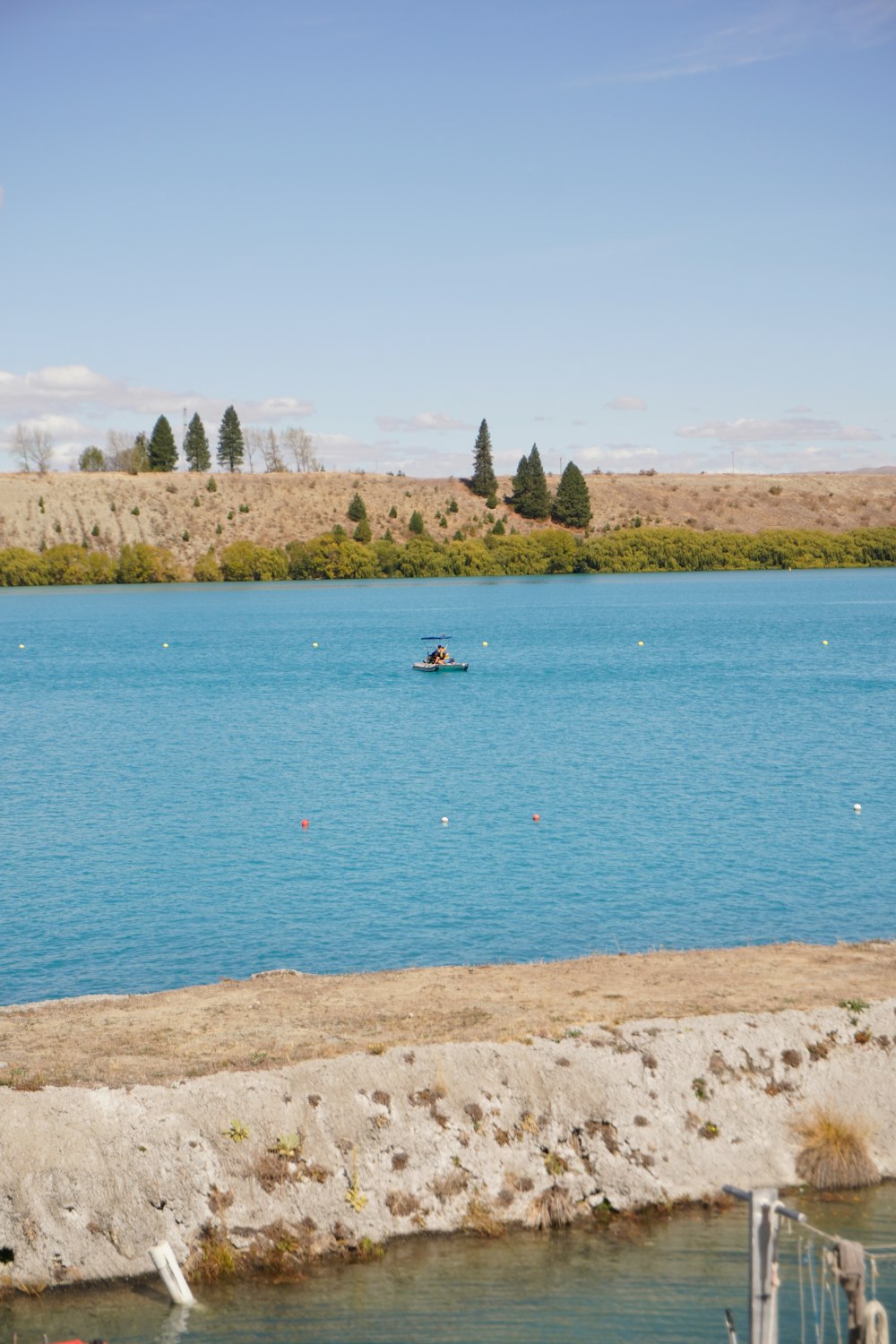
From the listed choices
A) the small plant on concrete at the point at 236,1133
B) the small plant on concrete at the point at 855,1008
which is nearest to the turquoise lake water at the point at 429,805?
the small plant on concrete at the point at 855,1008

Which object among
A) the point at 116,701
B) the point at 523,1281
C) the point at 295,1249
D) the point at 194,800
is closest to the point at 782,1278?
the point at 523,1281

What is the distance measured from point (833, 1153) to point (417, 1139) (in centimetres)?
629

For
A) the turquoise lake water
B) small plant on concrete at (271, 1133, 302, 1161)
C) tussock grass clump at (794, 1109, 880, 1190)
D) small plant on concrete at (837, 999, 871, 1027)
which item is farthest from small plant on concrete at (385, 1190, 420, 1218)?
the turquoise lake water

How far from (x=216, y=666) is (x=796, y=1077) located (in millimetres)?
81263

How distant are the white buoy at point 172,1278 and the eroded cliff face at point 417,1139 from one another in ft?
2.11

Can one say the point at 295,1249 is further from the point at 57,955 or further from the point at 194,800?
the point at 194,800

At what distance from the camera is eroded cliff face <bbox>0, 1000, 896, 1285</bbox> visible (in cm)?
1759

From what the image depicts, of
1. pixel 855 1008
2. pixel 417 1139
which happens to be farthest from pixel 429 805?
pixel 417 1139

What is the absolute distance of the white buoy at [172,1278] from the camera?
16.7 meters

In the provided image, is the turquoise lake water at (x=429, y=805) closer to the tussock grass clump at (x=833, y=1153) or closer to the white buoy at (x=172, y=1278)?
the tussock grass clump at (x=833, y=1153)

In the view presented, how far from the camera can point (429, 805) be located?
160ft

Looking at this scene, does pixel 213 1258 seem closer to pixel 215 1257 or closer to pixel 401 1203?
pixel 215 1257

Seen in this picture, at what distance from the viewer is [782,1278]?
55.0ft

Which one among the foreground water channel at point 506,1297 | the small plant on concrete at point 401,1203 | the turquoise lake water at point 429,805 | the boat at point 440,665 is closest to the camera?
the foreground water channel at point 506,1297
